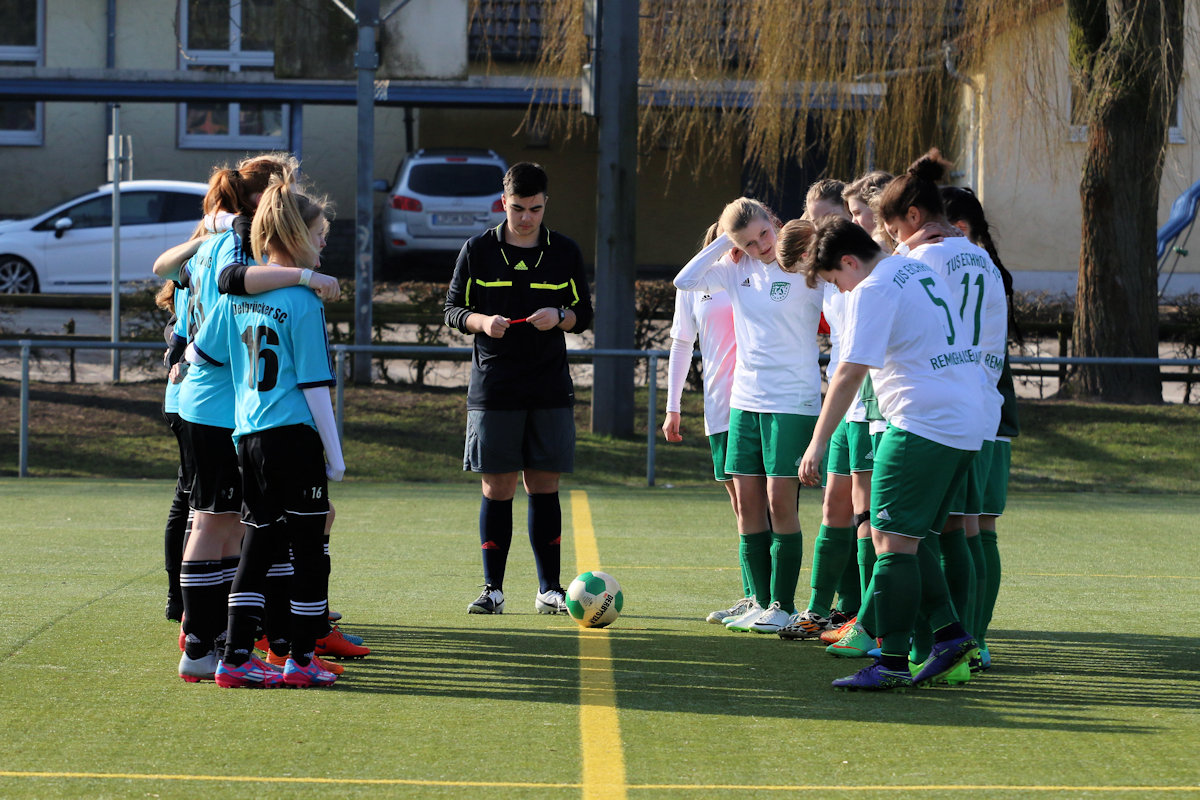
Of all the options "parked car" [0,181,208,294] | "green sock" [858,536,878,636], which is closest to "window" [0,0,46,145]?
"parked car" [0,181,208,294]

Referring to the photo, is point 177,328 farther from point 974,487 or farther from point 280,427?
point 974,487

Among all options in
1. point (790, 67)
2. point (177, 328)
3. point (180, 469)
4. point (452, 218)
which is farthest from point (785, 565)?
point (452, 218)

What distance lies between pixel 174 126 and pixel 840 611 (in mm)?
24002

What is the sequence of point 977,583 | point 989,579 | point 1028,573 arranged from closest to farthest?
point 977,583
point 989,579
point 1028,573

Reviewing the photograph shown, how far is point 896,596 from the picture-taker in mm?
5020

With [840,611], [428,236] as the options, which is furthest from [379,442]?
[428,236]

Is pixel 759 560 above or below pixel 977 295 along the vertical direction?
below

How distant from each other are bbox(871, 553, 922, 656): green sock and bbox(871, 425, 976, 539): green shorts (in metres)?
0.11

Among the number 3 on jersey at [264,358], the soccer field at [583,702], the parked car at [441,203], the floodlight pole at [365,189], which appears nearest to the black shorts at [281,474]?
the number 3 on jersey at [264,358]

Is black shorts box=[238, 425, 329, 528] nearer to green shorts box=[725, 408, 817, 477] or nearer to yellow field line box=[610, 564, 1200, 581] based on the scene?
green shorts box=[725, 408, 817, 477]

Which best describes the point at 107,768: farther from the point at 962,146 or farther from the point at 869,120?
the point at 962,146

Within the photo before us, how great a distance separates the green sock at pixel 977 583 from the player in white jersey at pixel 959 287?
0.04 meters

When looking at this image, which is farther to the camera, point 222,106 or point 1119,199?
point 222,106

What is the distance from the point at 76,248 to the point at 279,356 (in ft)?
52.5
